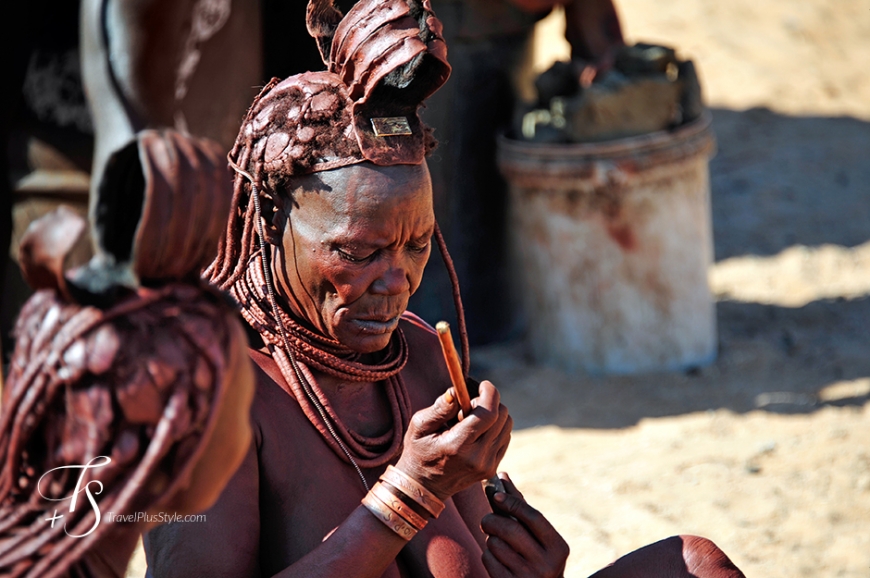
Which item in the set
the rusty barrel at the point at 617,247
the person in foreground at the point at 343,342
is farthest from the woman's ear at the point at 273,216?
Result: the rusty barrel at the point at 617,247

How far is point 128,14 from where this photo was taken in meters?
4.06

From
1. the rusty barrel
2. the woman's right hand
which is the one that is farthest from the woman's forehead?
the rusty barrel

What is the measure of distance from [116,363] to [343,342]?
862 millimetres

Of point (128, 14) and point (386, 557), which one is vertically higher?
point (128, 14)

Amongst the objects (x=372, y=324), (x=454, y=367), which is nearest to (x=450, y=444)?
(x=454, y=367)

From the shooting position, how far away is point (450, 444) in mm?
1771

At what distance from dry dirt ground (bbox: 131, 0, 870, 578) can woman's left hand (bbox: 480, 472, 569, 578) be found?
160 centimetres

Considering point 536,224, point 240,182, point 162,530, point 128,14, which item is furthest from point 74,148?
point 162,530

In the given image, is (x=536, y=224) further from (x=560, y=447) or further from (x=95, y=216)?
(x=95, y=216)

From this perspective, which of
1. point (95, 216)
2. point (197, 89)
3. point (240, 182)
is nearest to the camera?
point (95, 216)

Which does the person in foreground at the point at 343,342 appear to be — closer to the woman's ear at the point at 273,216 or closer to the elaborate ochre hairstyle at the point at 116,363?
the woman's ear at the point at 273,216

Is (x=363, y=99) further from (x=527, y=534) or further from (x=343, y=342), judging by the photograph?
(x=527, y=534)

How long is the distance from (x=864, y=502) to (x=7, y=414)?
354cm

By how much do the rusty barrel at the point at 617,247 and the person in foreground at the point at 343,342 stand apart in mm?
3162
